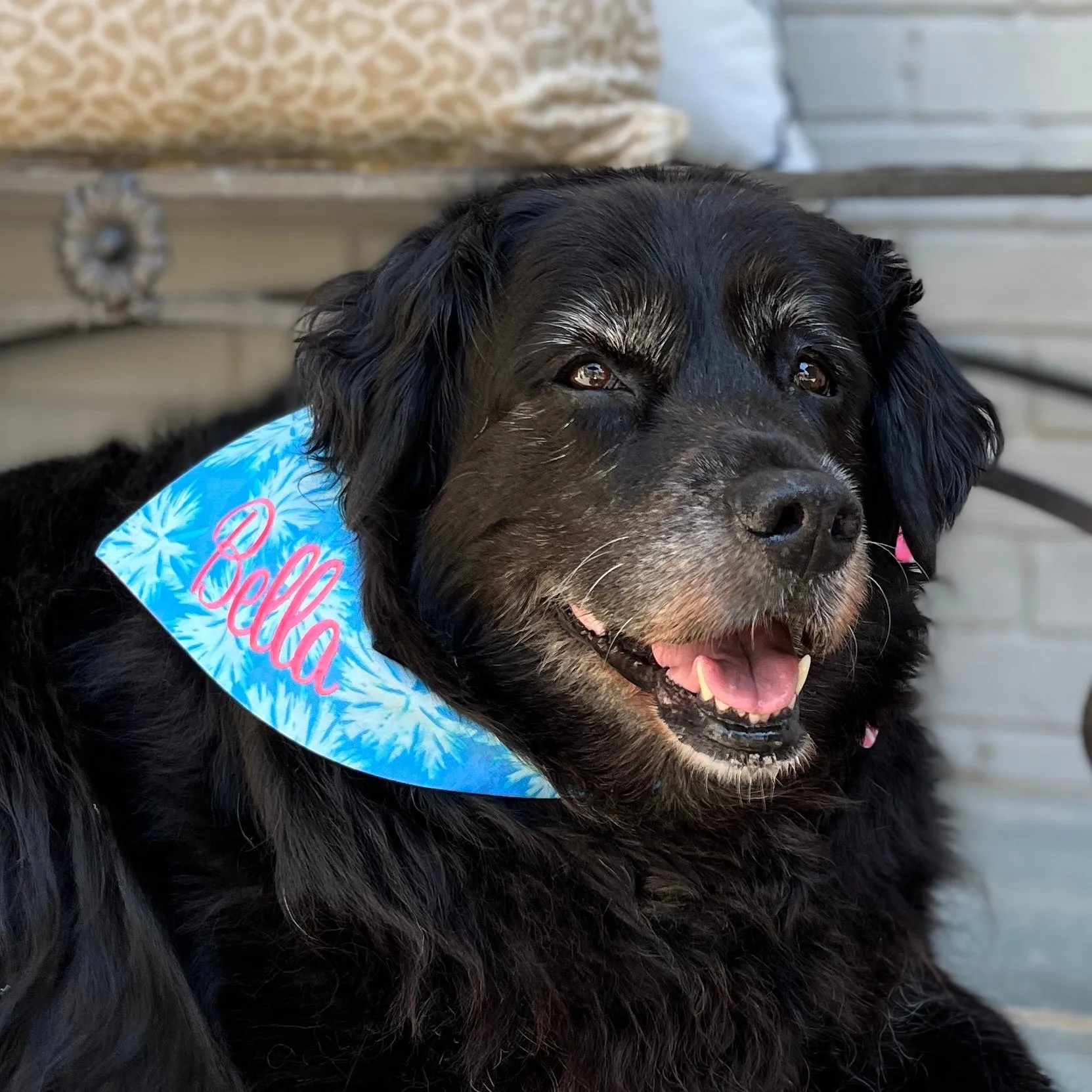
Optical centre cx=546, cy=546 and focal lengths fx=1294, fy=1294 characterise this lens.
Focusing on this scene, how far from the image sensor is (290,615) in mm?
1879

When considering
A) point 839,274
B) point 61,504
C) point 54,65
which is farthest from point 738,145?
point 61,504

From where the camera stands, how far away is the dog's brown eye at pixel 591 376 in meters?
1.78

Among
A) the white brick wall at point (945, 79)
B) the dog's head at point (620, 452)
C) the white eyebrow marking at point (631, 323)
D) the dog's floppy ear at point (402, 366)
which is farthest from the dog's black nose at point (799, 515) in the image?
the white brick wall at point (945, 79)

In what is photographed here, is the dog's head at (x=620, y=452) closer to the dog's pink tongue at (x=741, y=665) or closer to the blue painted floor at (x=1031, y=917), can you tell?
the dog's pink tongue at (x=741, y=665)

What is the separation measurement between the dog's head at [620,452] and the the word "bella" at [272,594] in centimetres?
10

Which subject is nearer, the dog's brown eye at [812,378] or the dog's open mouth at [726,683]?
the dog's open mouth at [726,683]

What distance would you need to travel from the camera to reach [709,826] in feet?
6.05

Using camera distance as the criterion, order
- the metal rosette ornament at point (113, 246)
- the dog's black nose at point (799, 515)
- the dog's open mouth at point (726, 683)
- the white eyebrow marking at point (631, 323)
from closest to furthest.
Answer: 1. the dog's black nose at point (799, 515)
2. the dog's open mouth at point (726, 683)
3. the white eyebrow marking at point (631, 323)
4. the metal rosette ornament at point (113, 246)

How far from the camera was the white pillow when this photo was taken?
9.16ft

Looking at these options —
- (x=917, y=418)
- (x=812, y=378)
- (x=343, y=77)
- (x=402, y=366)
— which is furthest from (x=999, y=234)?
(x=402, y=366)

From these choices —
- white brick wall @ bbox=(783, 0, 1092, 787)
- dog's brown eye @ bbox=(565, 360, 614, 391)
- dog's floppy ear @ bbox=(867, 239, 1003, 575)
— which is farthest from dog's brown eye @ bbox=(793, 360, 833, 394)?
white brick wall @ bbox=(783, 0, 1092, 787)

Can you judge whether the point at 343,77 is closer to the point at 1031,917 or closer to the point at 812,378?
the point at 812,378

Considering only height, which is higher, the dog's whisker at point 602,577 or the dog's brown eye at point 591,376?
the dog's brown eye at point 591,376

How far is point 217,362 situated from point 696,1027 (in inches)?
97.7
